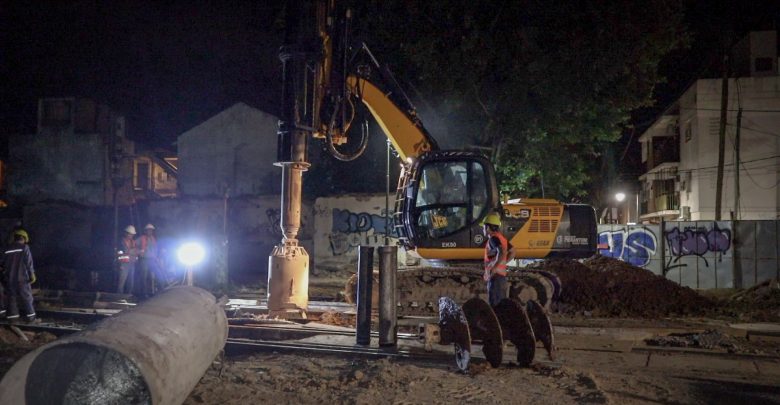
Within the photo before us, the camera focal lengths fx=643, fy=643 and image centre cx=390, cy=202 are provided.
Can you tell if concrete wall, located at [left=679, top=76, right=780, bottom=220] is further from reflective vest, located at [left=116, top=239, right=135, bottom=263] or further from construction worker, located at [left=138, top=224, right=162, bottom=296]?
reflective vest, located at [left=116, top=239, right=135, bottom=263]

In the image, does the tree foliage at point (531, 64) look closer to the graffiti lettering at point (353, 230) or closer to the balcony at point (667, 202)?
the graffiti lettering at point (353, 230)

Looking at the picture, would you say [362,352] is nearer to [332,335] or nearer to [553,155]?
[332,335]

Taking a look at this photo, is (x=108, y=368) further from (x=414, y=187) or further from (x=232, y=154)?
(x=232, y=154)

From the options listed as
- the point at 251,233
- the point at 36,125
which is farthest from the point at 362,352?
the point at 36,125

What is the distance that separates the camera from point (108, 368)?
16.1ft

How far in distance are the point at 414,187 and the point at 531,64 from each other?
868 cm

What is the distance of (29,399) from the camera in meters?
4.86

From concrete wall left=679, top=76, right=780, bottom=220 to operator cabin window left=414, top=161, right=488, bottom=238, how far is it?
2196cm

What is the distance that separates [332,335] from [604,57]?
12.9m

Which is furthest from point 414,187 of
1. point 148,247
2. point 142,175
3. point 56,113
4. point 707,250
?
point 142,175

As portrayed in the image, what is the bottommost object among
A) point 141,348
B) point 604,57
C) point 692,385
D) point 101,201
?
point 692,385

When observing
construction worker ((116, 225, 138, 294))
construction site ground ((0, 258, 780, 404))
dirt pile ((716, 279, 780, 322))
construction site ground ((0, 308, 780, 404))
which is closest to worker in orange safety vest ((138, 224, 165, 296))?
construction worker ((116, 225, 138, 294))

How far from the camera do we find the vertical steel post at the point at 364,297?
343 inches

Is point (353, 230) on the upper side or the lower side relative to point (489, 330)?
upper
